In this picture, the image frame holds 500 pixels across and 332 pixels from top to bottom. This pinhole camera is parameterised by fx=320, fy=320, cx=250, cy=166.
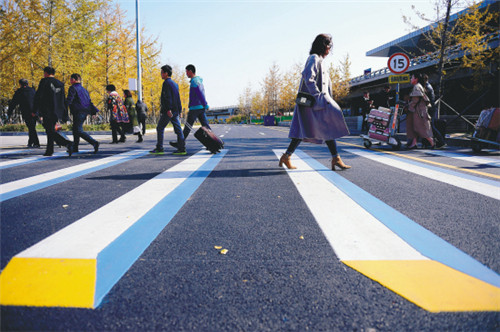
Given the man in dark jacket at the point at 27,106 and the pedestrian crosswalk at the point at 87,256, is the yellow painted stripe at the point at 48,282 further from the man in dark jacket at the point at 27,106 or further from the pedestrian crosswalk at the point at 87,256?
the man in dark jacket at the point at 27,106

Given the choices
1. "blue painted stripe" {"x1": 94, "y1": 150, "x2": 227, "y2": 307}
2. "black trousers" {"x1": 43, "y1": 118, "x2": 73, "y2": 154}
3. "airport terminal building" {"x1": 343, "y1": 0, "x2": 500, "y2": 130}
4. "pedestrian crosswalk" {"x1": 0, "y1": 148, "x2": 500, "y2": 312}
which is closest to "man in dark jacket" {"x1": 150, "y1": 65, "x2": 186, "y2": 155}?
"black trousers" {"x1": 43, "y1": 118, "x2": 73, "y2": 154}

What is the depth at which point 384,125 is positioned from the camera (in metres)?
8.23

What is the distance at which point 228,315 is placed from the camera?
1.29 m

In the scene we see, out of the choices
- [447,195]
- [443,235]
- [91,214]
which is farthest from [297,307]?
[447,195]

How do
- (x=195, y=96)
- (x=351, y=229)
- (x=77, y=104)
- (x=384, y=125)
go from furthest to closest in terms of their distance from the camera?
(x=384, y=125), (x=77, y=104), (x=195, y=96), (x=351, y=229)

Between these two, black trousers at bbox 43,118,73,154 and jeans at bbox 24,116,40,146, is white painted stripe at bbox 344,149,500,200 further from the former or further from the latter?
jeans at bbox 24,116,40,146

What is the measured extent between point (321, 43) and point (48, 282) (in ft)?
14.8

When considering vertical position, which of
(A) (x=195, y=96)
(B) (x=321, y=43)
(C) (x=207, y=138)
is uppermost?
(B) (x=321, y=43)

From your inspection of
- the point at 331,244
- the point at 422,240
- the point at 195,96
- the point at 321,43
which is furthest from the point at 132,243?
the point at 195,96

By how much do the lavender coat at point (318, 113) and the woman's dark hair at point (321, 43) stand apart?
0.39 feet

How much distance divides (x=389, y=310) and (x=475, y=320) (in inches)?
12.1

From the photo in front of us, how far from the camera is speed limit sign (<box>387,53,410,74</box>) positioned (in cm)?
1031

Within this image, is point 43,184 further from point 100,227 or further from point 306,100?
point 306,100

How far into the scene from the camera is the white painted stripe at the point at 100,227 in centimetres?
190
